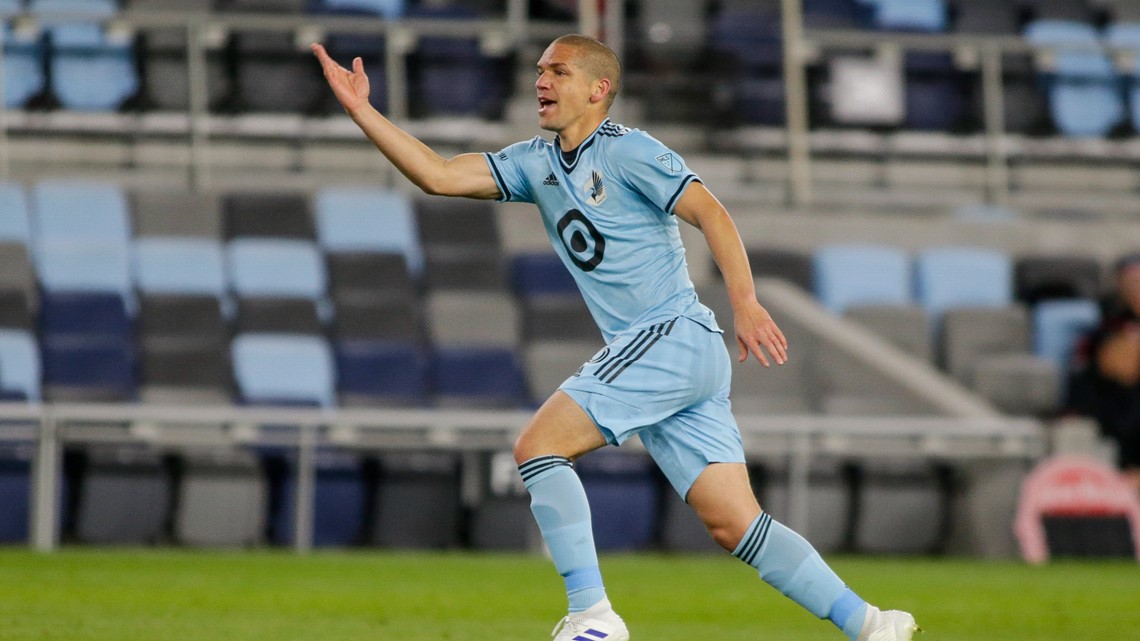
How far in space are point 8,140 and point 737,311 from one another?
985 centimetres

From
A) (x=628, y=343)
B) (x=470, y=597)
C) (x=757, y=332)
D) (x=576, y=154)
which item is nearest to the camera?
(x=757, y=332)

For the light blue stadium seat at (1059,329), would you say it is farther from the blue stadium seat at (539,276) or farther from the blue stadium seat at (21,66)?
the blue stadium seat at (21,66)

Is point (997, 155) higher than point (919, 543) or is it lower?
higher

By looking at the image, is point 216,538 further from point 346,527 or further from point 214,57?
point 214,57

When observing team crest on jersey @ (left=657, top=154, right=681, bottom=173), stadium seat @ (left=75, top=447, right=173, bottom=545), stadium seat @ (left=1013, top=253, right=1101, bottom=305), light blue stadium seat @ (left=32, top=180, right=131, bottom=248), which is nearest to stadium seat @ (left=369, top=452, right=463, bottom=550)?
stadium seat @ (left=75, top=447, right=173, bottom=545)

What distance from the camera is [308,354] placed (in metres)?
11.9

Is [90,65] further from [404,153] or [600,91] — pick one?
[600,91]

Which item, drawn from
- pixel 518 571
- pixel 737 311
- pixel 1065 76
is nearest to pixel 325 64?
pixel 737 311

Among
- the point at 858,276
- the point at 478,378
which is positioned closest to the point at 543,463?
the point at 478,378

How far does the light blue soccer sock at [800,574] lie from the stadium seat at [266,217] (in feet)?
26.7

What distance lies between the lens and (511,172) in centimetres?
563

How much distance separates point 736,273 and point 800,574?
90 centimetres

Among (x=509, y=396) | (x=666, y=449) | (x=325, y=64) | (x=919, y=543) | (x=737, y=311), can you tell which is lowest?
(x=919, y=543)

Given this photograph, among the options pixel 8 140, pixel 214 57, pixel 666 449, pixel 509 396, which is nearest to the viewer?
pixel 666 449
